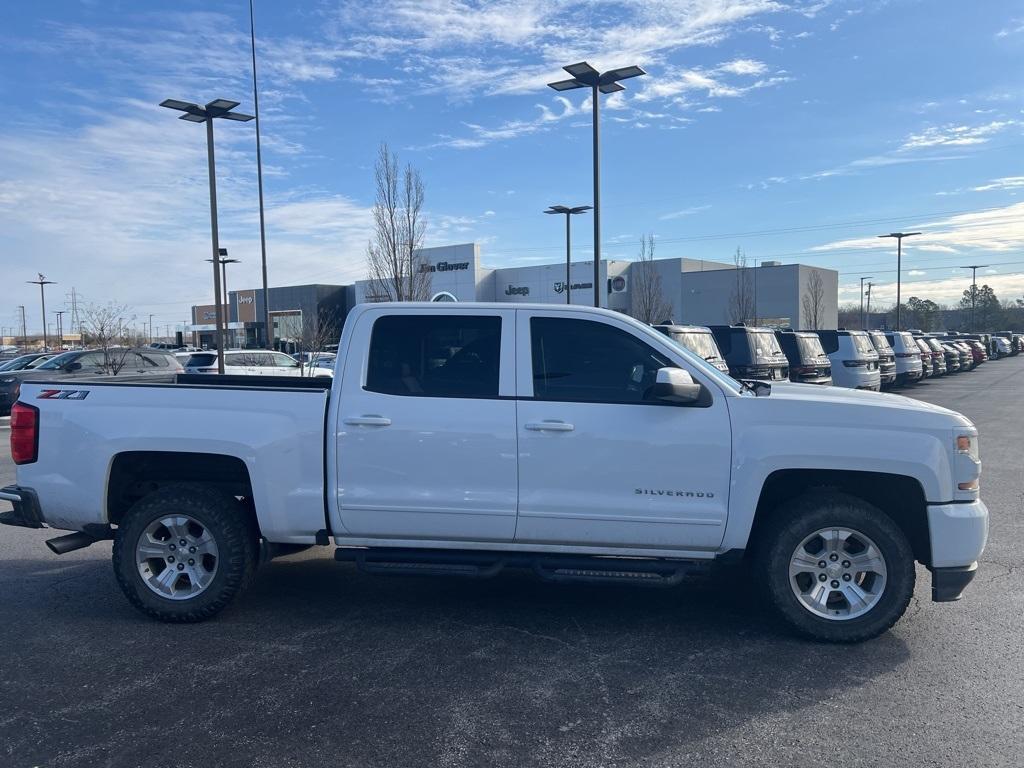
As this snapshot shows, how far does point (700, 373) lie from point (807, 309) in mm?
50117

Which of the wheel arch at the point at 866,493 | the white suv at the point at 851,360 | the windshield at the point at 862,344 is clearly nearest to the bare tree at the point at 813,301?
the windshield at the point at 862,344

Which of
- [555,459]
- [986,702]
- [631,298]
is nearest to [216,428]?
[555,459]

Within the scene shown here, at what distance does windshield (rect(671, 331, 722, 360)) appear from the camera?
44.0 feet

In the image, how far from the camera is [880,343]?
2450 centimetres

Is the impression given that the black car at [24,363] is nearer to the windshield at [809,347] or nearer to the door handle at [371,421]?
the windshield at [809,347]

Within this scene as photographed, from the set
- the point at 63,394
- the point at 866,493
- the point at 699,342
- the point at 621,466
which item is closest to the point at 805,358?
the point at 699,342

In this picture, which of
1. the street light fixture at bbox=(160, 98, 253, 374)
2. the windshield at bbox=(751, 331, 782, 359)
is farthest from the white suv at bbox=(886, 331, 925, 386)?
the street light fixture at bbox=(160, 98, 253, 374)

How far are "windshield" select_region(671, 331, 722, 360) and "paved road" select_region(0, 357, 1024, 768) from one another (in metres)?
7.52

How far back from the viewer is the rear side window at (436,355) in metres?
5.07

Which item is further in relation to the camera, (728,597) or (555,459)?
(728,597)

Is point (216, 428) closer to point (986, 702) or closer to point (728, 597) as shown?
point (728, 597)

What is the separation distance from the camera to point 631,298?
5325 centimetres

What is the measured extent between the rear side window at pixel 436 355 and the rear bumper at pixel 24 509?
2.35m

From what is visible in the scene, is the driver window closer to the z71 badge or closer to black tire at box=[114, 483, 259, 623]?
black tire at box=[114, 483, 259, 623]
